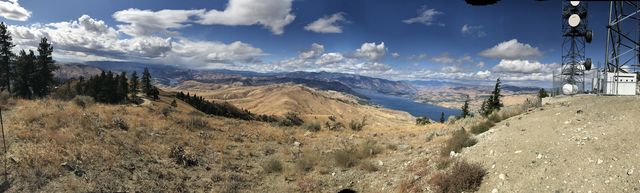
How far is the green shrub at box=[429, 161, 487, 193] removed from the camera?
1167 centimetres

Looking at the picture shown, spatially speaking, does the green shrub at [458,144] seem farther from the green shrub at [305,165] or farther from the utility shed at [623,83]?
the utility shed at [623,83]

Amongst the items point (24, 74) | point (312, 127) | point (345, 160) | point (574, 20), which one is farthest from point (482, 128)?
point (24, 74)

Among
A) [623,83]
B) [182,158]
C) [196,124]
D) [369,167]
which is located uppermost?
[623,83]

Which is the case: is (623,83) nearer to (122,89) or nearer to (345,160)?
(345,160)

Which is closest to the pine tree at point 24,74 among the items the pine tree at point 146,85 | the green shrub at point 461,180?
the pine tree at point 146,85

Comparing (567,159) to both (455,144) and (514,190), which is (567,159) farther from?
(455,144)

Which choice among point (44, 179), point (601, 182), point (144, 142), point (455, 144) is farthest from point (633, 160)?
point (144, 142)

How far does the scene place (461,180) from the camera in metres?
11.8

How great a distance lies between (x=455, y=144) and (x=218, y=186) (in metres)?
9.77

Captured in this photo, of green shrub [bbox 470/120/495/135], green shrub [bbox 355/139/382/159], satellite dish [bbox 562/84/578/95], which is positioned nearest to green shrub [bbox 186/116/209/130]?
green shrub [bbox 355/139/382/159]

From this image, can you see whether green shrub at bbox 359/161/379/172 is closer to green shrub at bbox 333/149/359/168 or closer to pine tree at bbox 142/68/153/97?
green shrub at bbox 333/149/359/168

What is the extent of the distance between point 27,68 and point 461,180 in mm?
79998

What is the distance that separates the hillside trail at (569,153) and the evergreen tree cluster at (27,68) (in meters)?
77.3

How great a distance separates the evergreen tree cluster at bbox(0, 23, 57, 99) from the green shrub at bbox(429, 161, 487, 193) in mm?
76468
